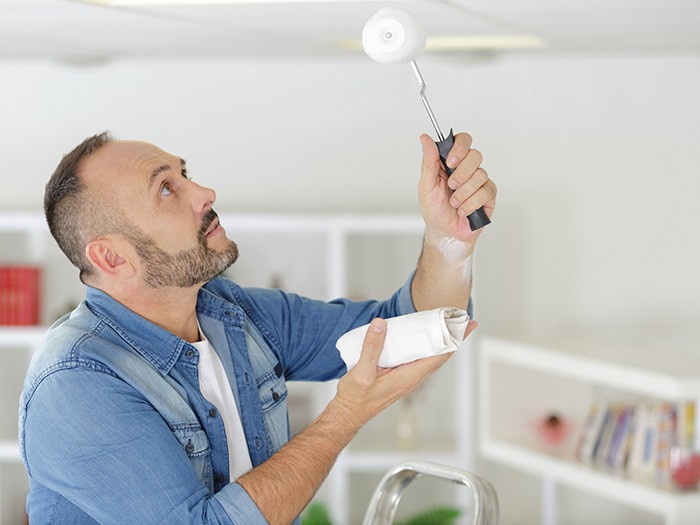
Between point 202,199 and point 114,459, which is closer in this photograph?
point 114,459

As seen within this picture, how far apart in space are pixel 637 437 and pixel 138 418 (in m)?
2.21

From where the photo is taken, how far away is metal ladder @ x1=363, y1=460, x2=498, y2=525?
183 cm

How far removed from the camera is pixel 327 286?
429 centimetres

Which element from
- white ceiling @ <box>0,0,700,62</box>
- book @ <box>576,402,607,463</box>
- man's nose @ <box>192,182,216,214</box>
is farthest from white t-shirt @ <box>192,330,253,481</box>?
book @ <box>576,402,607,463</box>

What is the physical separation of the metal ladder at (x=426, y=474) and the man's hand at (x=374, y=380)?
6.6 inches

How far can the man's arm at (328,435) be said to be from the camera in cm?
170

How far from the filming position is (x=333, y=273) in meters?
4.03

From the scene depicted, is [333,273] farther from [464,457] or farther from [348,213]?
[464,457]

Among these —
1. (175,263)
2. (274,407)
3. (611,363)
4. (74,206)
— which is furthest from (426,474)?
(611,363)

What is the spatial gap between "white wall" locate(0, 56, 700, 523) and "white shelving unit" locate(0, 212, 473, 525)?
198mm

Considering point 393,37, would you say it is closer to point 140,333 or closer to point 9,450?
point 140,333

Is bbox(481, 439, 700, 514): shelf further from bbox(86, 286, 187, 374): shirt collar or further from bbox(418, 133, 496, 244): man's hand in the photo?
bbox(86, 286, 187, 374): shirt collar

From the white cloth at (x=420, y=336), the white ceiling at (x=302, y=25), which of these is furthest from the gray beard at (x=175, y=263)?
the white ceiling at (x=302, y=25)

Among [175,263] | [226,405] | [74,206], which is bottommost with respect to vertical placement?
[226,405]
